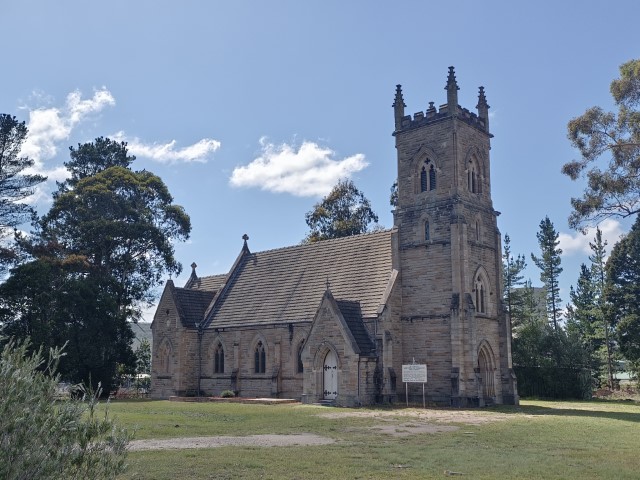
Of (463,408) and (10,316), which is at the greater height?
(10,316)

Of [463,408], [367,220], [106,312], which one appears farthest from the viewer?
[367,220]

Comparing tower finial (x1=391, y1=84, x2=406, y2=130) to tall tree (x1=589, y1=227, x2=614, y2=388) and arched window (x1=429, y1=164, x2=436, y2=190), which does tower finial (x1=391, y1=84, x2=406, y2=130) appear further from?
tall tree (x1=589, y1=227, x2=614, y2=388)

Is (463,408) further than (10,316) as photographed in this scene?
No

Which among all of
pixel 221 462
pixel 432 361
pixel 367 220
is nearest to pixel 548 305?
pixel 367 220

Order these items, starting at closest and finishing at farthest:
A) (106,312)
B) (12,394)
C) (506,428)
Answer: (12,394) < (506,428) < (106,312)

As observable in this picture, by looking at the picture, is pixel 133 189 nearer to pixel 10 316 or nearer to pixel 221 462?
pixel 10 316

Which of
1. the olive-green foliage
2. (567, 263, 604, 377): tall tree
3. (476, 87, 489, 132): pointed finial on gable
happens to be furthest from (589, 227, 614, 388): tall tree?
the olive-green foliage

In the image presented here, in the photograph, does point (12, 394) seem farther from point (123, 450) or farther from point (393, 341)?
point (393, 341)

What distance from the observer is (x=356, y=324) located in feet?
117

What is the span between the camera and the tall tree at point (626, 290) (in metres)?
51.9

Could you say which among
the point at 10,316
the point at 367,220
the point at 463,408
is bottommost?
the point at 463,408

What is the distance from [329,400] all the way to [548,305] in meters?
48.7

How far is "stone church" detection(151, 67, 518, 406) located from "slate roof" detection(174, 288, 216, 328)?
15.1 inches

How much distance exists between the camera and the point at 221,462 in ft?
47.0
